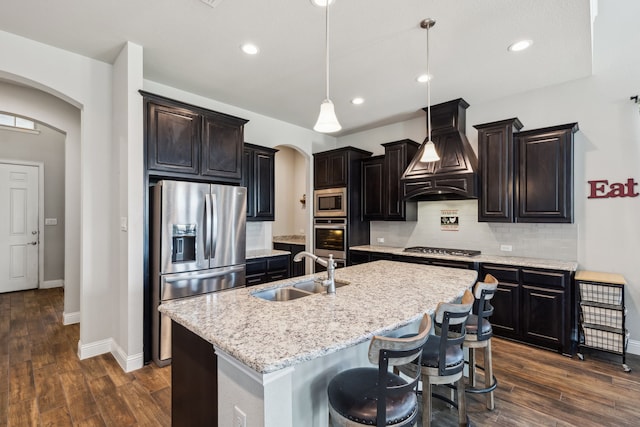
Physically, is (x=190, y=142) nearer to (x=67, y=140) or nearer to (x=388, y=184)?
(x=67, y=140)

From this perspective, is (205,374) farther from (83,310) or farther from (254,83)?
(254,83)

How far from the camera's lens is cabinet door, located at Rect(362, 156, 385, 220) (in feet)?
15.8

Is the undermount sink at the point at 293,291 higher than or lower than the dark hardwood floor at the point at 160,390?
higher

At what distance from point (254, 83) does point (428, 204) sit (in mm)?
3007

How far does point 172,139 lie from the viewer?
3.05 meters

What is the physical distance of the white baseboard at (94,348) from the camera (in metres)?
2.96

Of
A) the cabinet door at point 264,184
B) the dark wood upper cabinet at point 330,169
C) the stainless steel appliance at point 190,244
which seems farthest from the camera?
the dark wood upper cabinet at point 330,169

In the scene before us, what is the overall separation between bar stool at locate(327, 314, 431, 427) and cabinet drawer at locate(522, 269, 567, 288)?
8.44 ft

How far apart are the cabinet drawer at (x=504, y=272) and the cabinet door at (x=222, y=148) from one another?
10.2 feet

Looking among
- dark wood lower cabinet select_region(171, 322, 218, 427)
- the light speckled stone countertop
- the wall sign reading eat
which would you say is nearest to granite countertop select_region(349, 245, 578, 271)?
the wall sign reading eat

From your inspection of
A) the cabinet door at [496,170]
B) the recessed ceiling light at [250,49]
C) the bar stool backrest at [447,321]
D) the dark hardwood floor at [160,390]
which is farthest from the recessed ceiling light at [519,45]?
the dark hardwood floor at [160,390]

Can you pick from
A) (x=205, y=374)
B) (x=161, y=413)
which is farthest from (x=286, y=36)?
(x=161, y=413)

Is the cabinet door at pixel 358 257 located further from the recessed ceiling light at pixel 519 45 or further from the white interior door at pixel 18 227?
the white interior door at pixel 18 227

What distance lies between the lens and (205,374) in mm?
1504
